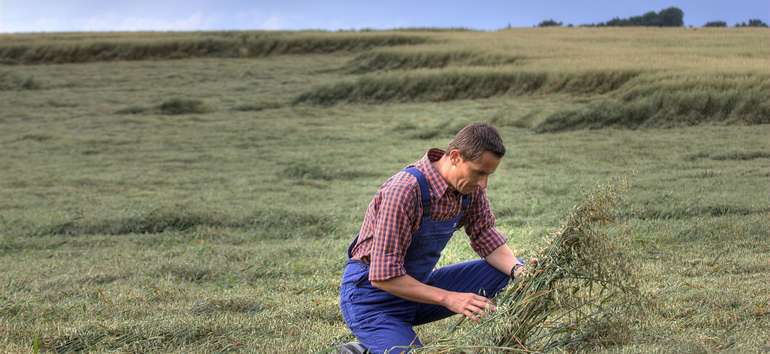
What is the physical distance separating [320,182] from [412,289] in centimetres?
904

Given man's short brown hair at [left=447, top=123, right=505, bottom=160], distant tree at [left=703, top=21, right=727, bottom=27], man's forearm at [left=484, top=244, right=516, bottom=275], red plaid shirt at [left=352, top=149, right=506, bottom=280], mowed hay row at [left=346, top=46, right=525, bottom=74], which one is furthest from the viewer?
distant tree at [left=703, top=21, right=727, bottom=27]

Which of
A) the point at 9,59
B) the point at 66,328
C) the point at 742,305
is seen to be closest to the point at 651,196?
the point at 742,305

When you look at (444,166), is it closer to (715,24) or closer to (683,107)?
(683,107)

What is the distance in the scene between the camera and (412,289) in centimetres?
403

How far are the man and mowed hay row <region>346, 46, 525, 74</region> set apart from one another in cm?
2281

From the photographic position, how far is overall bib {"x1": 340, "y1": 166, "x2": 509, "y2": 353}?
13.8 ft

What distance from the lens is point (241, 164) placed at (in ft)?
49.1

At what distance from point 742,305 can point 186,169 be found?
1073 cm

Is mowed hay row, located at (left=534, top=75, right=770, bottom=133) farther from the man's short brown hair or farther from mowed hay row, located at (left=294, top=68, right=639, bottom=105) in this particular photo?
the man's short brown hair

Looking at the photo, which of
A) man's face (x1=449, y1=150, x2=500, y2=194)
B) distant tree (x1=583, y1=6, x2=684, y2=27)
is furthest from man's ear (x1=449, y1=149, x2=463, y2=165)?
distant tree (x1=583, y1=6, x2=684, y2=27)

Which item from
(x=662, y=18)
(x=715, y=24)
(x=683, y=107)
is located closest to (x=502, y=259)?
(x=683, y=107)

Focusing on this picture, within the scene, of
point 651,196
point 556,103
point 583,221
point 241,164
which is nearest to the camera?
point 583,221

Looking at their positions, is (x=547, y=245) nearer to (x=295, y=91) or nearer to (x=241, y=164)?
(x=241, y=164)

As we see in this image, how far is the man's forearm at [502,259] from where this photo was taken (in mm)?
4379
